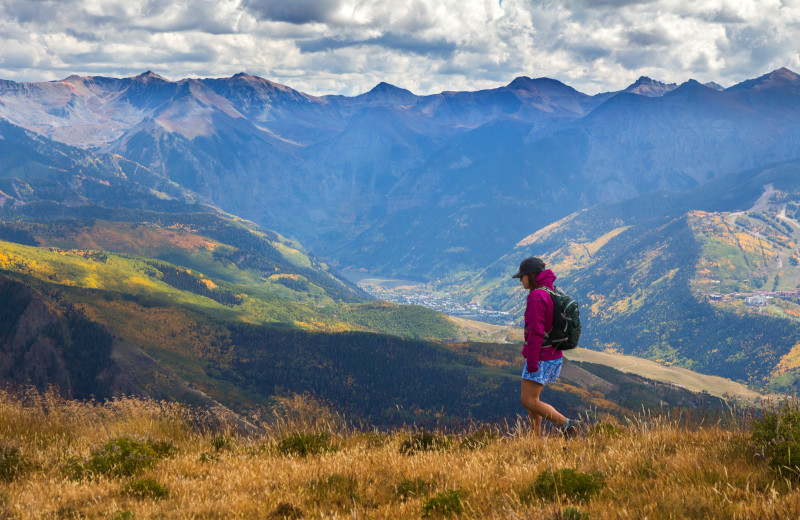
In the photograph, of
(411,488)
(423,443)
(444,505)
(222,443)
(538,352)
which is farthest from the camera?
(222,443)

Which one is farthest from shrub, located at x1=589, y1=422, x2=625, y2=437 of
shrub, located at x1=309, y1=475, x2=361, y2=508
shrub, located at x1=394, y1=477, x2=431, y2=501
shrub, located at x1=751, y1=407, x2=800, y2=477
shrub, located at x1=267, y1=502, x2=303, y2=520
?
shrub, located at x1=267, y1=502, x2=303, y2=520

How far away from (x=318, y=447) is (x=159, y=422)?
4.41 m

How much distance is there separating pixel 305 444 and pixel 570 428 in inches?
231

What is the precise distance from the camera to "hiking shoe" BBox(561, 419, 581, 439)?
12.7 m

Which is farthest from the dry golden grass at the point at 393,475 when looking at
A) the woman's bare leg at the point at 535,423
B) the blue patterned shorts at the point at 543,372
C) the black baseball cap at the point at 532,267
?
the black baseball cap at the point at 532,267

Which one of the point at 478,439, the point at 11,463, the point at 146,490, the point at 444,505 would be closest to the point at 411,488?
the point at 444,505

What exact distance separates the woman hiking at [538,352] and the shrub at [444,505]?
16.8 feet

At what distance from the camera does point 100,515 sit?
27.5 feet

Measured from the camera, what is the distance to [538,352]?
13.1 meters

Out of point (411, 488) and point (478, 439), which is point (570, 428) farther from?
point (411, 488)

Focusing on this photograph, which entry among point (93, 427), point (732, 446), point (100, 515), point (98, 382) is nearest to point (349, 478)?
point (100, 515)

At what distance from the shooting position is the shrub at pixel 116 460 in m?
10.3

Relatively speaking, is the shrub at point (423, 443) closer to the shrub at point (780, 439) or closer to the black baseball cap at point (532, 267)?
the black baseball cap at point (532, 267)

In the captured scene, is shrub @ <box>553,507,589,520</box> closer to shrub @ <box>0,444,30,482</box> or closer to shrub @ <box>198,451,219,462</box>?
shrub @ <box>198,451,219,462</box>
